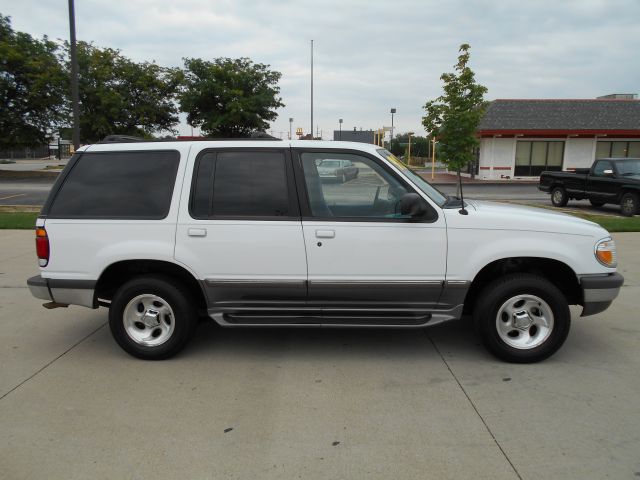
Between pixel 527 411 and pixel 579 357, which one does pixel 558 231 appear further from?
pixel 527 411

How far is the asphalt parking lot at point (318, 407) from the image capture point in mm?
2998

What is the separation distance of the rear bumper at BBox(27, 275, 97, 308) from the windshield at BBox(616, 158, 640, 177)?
1530 centimetres

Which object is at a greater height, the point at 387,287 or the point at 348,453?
the point at 387,287

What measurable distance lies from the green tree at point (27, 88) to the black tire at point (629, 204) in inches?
1142

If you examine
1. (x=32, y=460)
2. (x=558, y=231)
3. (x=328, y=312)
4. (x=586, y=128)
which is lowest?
(x=32, y=460)

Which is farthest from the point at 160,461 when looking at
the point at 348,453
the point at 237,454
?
the point at 348,453

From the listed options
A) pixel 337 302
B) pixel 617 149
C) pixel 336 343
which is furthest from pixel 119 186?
pixel 617 149

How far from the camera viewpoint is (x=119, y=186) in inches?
176

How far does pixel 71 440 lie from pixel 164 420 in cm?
56

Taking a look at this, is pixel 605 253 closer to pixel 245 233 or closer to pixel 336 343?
pixel 336 343

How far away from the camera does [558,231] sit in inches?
168

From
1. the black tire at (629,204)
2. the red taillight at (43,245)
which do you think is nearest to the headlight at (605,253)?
the red taillight at (43,245)

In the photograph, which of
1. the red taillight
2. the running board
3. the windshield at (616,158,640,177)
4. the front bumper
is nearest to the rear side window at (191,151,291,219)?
the running board

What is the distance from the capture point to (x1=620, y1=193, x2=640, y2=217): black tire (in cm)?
1443
